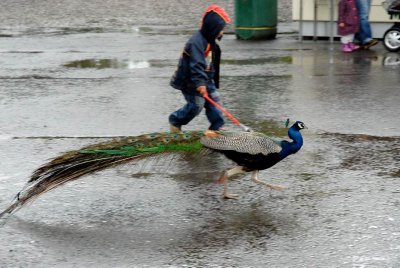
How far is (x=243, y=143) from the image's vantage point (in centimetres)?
599

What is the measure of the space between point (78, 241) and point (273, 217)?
1.49 m

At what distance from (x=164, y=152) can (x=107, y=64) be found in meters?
7.04

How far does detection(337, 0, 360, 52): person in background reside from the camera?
43.1 ft

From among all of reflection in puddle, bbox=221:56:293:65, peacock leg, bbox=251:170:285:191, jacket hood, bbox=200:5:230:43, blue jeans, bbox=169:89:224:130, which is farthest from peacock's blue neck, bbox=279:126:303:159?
reflection in puddle, bbox=221:56:293:65

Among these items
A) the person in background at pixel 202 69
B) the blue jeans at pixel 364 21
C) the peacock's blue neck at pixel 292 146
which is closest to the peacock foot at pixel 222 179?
the peacock's blue neck at pixel 292 146

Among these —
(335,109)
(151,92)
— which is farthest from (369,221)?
(151,92)

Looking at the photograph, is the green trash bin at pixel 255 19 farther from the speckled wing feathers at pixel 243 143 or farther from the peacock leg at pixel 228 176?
the speckled wing feathers at pixel 243 143

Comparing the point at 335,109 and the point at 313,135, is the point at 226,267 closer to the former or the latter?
the point at 313,135

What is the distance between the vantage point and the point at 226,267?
496 centimetres

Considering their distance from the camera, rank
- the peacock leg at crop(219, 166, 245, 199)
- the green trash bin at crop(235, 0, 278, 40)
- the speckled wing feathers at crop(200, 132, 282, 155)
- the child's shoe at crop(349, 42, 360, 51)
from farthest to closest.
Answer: the green trash bin at crop(235, 0, 278, 40) → the child's shoe at crop(349, 42, 360, 51) → the peacock leg at crop(219, 166, 245, 199) → the speckled wing feathers at crop(200, 132, 282, 155)

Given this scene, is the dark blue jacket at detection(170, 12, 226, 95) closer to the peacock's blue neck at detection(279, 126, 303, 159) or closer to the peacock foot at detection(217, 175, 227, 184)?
the peacock foot at detection(217, 175, 227, 184)

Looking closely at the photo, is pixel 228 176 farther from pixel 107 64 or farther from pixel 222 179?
pixel 107 64

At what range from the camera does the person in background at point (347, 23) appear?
43.1 feet

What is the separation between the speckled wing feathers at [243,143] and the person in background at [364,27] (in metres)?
7.70
